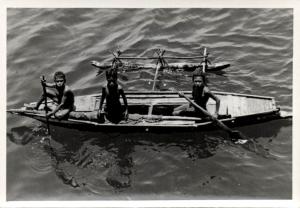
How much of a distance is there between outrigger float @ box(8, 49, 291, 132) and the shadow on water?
284 mm

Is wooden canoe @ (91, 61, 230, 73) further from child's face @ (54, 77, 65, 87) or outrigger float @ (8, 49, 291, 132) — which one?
child's face @ (54, 77, 65, 87)

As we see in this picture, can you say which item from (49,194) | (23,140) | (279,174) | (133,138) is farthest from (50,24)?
(279,174)

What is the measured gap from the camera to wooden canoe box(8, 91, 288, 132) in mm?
7148

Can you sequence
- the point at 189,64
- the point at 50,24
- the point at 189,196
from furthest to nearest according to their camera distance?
the point at 50,24
the point at 189,64
the point at 189,196

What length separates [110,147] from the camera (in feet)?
24.4

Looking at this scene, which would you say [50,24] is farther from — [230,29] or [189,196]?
[189,196]

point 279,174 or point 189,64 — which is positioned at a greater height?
point 189,64

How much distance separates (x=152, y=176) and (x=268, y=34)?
4.79m

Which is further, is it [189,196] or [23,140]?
[23,140]

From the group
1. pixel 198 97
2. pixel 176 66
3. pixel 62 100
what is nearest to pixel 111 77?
pixel 62 100

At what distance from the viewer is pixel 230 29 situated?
1016 cm

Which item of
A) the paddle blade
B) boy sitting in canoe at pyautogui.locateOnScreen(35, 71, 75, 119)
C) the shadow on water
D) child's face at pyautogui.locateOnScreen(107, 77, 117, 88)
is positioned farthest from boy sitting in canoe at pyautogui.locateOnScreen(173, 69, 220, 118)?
boy sitting in canoe at pyautogui.locateOnScreen(35, 71, 75, 119)

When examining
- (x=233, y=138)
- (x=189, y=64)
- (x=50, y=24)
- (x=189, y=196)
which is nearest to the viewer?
(x=189, y=196)
